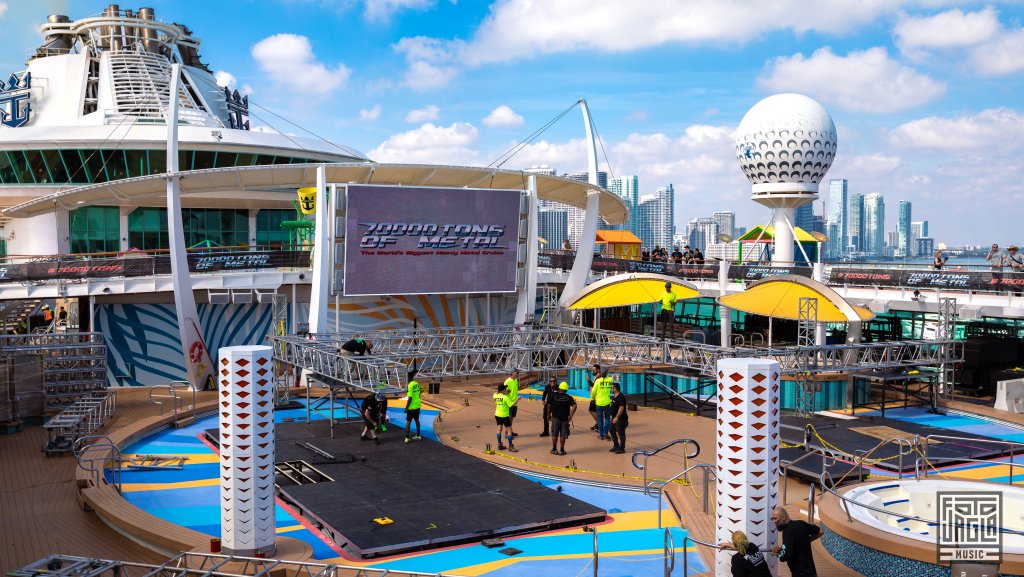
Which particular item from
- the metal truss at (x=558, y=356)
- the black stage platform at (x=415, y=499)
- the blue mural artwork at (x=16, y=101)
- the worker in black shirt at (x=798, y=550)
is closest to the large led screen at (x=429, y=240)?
the metal truss at (x=558, y=356)

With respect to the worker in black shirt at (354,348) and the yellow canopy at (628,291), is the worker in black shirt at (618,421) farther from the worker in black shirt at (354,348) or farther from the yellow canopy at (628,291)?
the yellow canopy at (628,291)

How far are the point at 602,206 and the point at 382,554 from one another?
2526 centimetres

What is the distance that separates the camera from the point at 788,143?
3916cm

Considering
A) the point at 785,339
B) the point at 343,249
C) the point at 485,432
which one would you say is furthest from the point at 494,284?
the point at 785,339

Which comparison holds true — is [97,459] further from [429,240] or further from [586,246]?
[586,246]

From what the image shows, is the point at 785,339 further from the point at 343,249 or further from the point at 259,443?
the point at 259,443

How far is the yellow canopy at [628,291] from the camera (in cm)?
3148

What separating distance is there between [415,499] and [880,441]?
11.4 meters

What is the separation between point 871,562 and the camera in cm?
1209

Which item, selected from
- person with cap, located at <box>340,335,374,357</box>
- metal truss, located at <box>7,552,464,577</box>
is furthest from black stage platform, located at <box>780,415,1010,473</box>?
metal truss, located at <box>7,552,464,577</box>

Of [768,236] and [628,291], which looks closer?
[628,291]

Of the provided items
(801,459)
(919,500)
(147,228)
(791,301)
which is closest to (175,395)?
(147,228)
